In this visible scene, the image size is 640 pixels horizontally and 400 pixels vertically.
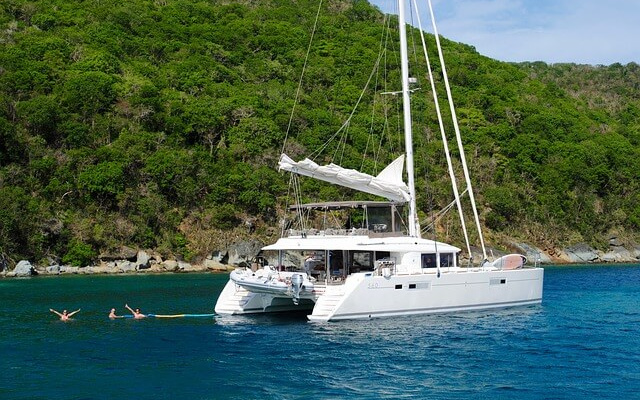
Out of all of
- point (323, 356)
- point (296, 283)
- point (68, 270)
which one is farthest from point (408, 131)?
point (68, 270)

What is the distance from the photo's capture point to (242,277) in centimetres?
2286

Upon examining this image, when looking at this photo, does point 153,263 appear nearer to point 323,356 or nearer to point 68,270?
point 68,270

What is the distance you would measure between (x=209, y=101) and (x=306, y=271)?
159ft

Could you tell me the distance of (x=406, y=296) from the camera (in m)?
22.6

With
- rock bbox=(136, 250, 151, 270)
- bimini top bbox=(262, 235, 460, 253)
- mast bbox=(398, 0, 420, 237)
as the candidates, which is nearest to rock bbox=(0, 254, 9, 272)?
rock bbox=(136, 250, 151, 270)

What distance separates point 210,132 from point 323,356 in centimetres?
5290

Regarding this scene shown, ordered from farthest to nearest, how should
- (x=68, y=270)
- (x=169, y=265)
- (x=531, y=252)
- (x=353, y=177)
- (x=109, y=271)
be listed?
1. (x=531, y=252)
2. (x=169, y=265)
3. (x=109, y=271)
4. (x=68, y=270)
5. (x=353, y=177)

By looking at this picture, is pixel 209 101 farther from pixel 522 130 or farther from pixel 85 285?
pixel 522 130

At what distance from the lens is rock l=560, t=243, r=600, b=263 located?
68.1m

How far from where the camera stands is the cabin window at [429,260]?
24.2m

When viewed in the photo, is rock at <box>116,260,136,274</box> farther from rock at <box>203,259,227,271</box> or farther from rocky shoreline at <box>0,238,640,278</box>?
rock at <box>203,259,227,271</box>

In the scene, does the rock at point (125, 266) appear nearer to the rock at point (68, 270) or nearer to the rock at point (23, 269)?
the rock at point (68, 270)

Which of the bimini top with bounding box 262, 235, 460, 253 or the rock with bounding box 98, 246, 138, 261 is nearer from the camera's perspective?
the bimini top with bounding box 262, 235, 460, 253

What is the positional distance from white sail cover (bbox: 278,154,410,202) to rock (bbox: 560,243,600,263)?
47957 millimetres
